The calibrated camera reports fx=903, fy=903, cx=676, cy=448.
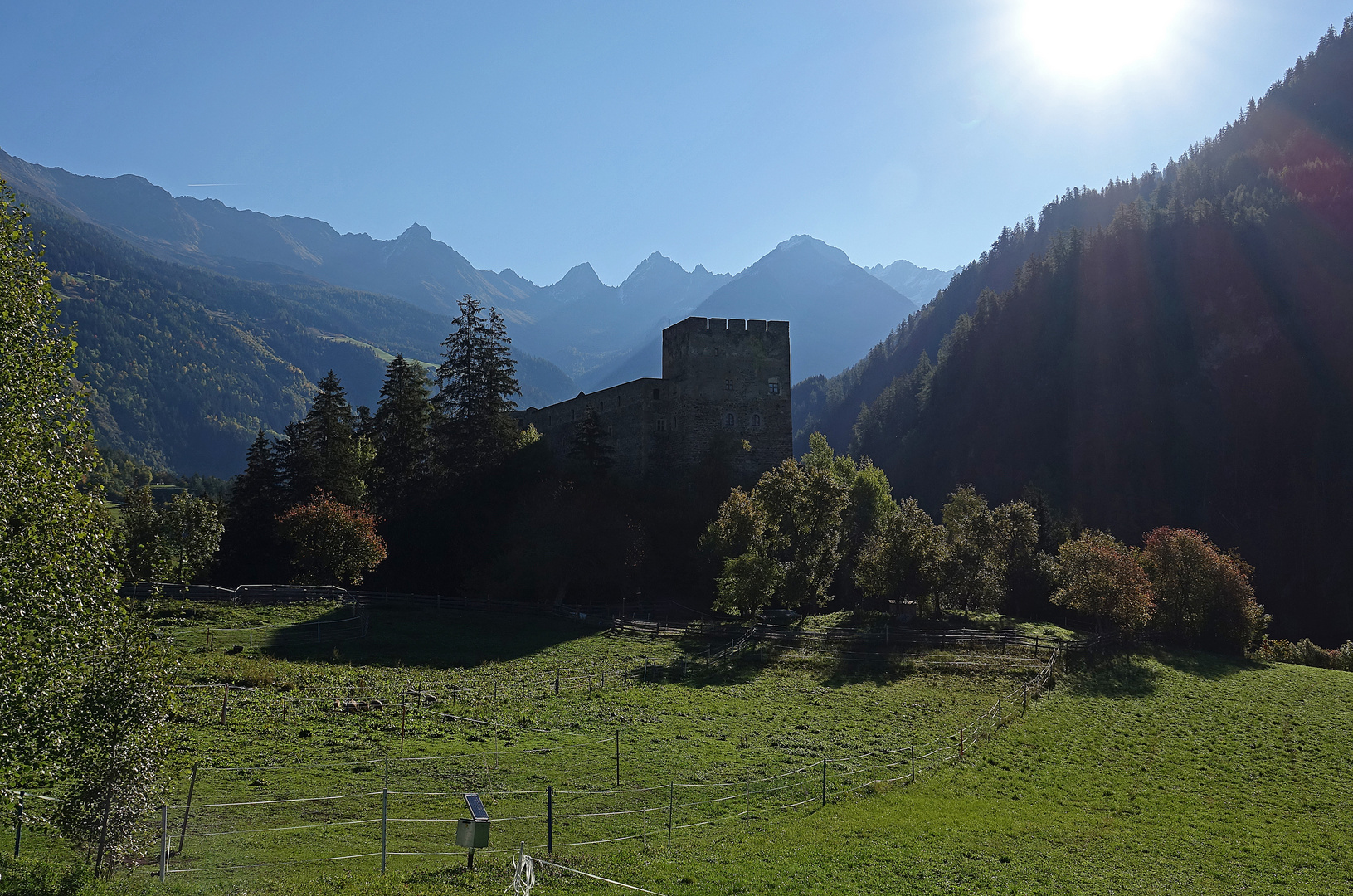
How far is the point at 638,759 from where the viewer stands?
2377cm

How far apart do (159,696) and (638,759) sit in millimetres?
12910

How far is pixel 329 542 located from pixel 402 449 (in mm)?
15252

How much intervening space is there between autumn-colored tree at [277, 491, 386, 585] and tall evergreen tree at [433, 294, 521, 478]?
1187cm

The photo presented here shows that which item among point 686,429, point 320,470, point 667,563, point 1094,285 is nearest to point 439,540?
point 320,470

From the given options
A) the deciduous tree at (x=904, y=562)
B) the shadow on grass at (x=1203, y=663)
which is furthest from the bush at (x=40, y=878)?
the shadow on grass at (x=1203, y=663)

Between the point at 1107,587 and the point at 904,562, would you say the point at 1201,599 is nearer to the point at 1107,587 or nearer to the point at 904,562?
the point at 1107,587

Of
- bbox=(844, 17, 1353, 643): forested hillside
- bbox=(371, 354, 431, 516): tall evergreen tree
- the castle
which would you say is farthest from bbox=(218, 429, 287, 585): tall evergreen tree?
bbox=(844, 17, 1353, 643): forested hillside

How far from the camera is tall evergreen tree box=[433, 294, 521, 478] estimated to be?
6253cm

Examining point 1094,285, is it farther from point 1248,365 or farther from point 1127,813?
point 1127,813

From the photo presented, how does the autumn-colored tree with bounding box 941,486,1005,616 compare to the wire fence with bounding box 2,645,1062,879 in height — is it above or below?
above

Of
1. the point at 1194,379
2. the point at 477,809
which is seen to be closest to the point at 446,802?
the point at 477,809

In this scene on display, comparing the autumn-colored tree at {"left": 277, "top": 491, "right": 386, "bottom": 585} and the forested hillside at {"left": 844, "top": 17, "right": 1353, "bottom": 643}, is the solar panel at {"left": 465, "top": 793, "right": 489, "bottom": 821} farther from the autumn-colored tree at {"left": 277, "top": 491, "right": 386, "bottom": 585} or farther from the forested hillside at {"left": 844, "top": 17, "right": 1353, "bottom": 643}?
the forested hillside at {"left": 844, "top": 17, "right": 1353, "bottom": 643}

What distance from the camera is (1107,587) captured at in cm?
5078

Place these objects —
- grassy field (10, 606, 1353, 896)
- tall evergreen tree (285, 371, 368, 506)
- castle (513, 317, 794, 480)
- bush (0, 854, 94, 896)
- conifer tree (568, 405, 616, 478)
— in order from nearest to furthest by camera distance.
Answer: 1. bush (0, 854, 94, 896)
2. grassy field (10, 606, 1353, 896)
3. tall evergreen tree (285, 371, 368, 506)
4. conifer tree (568, 405, 616, 478)
5. castle (513, 317, 794, 480)
